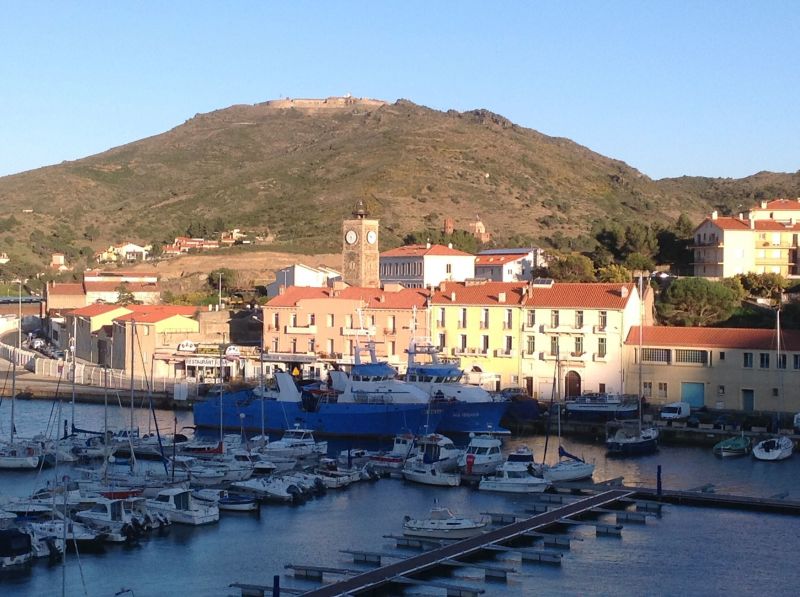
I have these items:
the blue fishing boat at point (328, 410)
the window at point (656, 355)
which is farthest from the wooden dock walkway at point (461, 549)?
the window at point (656, 355)

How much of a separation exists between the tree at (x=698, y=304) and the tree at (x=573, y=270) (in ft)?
27.6

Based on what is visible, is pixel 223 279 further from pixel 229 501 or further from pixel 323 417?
pixel 229 501

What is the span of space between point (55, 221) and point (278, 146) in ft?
139

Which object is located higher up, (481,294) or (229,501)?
(481,294)

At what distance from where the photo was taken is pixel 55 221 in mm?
123625

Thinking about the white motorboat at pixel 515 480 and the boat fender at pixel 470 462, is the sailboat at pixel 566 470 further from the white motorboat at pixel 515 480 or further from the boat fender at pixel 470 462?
the boat fender at pixel 470 462

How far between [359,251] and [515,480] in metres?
33.5

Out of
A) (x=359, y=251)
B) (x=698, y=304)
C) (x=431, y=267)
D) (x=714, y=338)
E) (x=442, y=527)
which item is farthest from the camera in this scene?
(x=431, y=267)

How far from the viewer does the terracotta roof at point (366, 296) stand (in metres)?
53.8

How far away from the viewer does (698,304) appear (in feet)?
172

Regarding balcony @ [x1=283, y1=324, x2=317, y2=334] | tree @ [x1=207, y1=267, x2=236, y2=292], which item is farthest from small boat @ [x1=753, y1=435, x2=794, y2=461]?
tree @ [x1=207, y1=267, x2=236, y2=292]

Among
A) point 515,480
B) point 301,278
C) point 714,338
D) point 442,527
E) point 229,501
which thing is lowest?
point 442,527

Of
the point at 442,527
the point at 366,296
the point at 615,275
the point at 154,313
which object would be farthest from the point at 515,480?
the point at 154,313

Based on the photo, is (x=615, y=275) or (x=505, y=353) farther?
(x=615, y=275)
